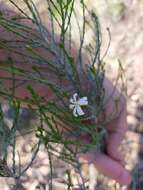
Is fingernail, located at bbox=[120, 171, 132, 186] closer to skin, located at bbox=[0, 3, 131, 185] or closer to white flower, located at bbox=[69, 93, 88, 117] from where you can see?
skin, located at bbox=[0, 3, 131, 185]

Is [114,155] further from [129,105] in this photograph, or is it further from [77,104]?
[77,104]

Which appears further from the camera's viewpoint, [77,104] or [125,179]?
[125,179]

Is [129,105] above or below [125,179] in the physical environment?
above

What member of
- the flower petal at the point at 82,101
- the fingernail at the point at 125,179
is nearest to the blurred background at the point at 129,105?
the fingernail at the point at 125,179

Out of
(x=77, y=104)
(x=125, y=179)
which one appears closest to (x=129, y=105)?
(x=125, y=179)

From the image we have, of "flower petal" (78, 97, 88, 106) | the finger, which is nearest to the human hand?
the finger

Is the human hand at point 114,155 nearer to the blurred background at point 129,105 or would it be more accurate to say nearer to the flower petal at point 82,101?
Result: the blurred background at point 129,105

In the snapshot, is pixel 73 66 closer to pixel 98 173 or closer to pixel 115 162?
pixel 115 162
